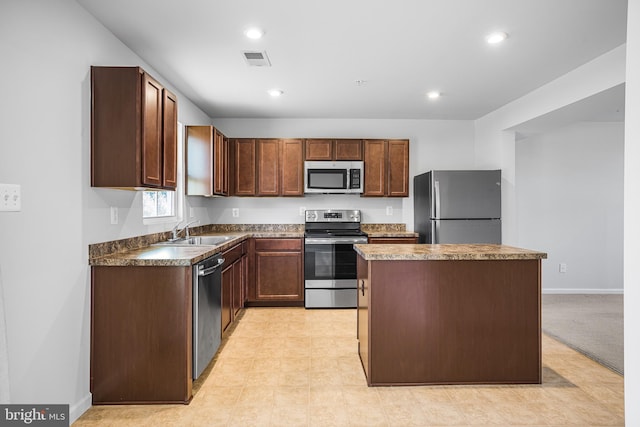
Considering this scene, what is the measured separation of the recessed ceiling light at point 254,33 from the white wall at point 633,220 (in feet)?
6.55

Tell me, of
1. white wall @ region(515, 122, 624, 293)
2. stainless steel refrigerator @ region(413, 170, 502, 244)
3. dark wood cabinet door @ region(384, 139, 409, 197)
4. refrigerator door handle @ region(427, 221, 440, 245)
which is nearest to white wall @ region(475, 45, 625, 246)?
stainless steel refrigerator @ region(413, 170, 502, 244)

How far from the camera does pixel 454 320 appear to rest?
99.4 inches

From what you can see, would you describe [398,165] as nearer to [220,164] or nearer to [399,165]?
[399,165]

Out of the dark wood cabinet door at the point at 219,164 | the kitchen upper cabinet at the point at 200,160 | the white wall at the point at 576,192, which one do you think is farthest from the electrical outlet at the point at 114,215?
the white wall at the point at 576,192

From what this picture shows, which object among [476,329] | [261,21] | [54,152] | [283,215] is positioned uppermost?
[261,21]

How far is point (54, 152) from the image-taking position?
78.8 inches

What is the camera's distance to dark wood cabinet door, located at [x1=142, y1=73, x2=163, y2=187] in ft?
7.78

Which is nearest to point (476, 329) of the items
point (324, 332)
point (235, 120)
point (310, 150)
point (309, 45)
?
point (324, 332)

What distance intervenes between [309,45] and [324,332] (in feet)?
8.33

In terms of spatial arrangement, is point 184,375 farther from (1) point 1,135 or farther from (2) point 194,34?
(2) point 194,34

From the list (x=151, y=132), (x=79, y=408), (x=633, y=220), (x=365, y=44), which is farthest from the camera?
(x=365, y=44)

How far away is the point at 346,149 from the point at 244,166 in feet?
4.31

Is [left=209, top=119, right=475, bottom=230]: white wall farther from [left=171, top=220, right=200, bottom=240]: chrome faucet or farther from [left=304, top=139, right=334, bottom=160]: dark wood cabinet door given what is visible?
[left=171, top=220, right=200, bottom=240]: chrome faucet

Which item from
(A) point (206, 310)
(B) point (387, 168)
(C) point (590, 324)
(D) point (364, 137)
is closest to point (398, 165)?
(B) point (387, 168)
